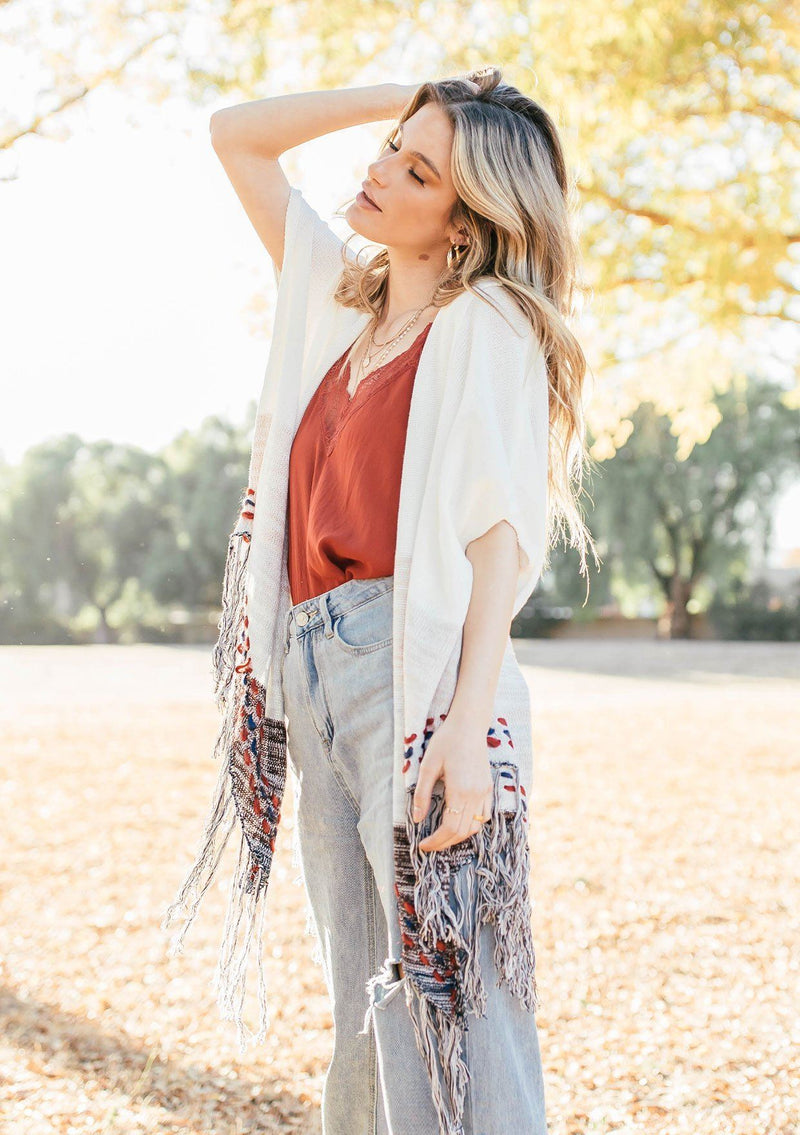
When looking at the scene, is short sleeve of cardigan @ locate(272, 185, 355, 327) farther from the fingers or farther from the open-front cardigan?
the fingers

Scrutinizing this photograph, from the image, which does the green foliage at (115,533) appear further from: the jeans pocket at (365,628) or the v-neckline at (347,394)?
the jeans pocket at (365,628)

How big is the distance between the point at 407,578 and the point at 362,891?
537 millimetres

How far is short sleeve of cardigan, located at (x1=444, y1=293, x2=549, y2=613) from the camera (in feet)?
4.77

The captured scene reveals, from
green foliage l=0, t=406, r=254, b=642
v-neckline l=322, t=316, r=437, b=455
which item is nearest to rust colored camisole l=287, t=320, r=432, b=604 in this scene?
v-neckline l=322, t=316, r=437, b=455

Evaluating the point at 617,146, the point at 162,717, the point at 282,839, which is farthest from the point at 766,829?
the point at 162,717

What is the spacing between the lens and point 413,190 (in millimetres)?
1643

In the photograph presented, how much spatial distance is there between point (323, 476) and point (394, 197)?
45cm

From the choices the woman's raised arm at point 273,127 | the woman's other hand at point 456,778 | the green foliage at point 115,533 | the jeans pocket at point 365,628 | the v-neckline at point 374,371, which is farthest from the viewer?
the green foliage at point 115,533

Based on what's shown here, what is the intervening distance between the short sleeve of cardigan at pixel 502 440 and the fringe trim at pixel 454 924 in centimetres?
33

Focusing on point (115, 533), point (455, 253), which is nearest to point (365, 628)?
point (455, 253)

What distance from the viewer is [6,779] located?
6695 mm

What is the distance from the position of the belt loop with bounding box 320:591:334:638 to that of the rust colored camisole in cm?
3

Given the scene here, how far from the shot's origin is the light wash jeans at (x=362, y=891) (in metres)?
1.45

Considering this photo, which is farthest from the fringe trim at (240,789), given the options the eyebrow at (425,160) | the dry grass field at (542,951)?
the dry grass field at (542,951)
